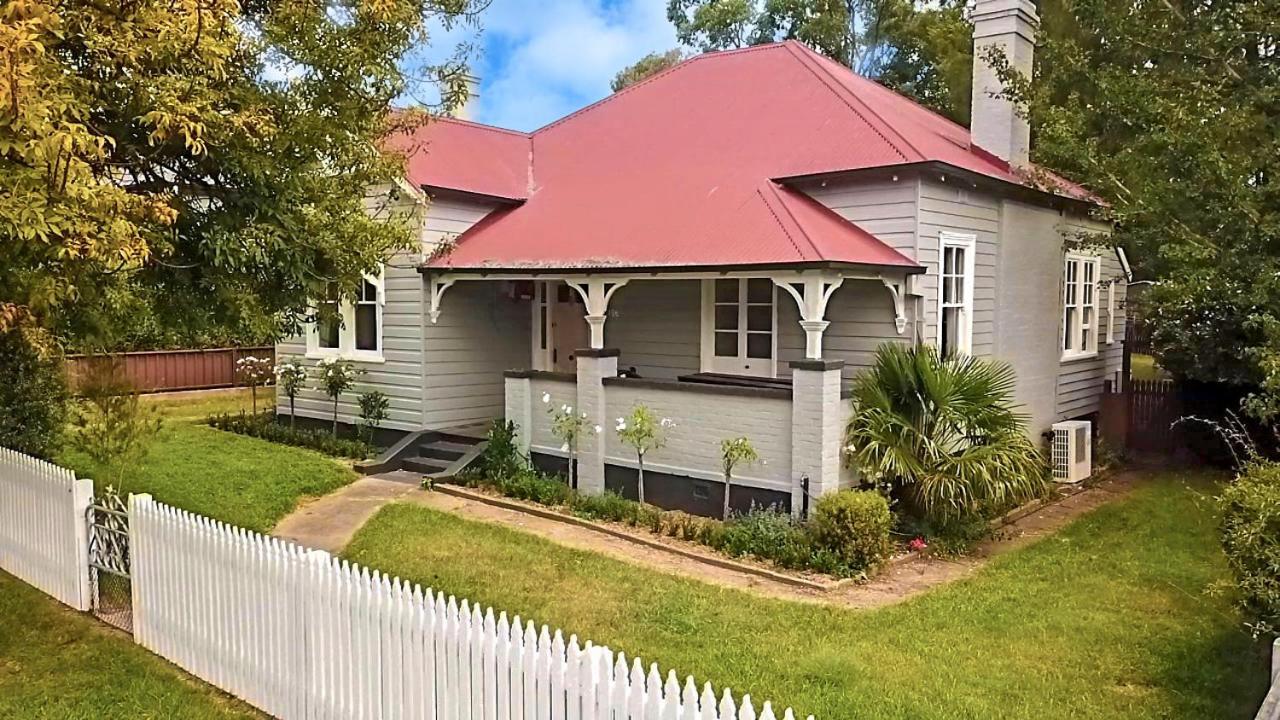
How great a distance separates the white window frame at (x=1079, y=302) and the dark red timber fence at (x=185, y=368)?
18764mm

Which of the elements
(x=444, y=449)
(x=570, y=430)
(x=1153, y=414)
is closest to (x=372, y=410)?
(x=444, y=449)

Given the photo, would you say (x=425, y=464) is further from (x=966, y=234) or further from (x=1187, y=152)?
(x=1187, y=152)

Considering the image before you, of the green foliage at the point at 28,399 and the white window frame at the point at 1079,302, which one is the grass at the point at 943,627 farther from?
the white window frame at the point at 1079,302

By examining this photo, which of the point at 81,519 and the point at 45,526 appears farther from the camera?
the point at 45,526

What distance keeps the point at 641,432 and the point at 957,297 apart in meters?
5.03

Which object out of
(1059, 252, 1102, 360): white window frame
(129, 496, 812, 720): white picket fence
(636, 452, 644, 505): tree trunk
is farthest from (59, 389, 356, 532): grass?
(1059, 252, 1102, 360): white window frame

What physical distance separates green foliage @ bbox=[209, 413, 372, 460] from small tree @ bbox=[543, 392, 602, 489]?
398 centimetres

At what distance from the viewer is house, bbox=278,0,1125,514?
1120 cm

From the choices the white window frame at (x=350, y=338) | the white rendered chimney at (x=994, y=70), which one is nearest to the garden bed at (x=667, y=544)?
the white window frame at (x=350, y=338)

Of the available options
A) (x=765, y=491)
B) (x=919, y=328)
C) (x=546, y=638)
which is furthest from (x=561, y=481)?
(x=546, y=638)

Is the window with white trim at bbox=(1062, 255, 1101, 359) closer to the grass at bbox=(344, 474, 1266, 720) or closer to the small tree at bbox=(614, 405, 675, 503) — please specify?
the grass at bbox=(344, 474, 1266, 720)

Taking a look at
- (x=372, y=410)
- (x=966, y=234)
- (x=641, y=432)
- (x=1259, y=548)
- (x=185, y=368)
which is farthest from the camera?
(x=185, y=368)

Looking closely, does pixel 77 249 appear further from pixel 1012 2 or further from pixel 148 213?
pixel 1012 2

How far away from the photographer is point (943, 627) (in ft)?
25.0
